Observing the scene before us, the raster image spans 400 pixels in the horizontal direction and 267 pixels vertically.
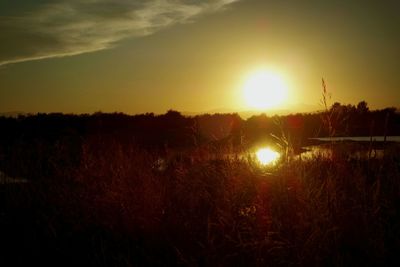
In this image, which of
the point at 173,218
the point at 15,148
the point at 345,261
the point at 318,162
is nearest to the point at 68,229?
the point at 173,218

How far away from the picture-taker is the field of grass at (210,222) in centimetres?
446

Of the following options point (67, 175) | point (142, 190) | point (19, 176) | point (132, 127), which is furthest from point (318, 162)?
point (132, 127)

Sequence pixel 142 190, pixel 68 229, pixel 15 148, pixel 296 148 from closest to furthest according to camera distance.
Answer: pixel 68 229, pixel 142 190, pixel 296 148, pixel 15 148

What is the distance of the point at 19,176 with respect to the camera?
10.5m

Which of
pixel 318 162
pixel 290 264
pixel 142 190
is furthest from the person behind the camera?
pixel 318 162

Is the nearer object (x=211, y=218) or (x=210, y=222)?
(x=210, y=222)

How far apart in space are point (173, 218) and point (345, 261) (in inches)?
96.9

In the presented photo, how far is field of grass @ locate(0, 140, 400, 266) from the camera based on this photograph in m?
4.46

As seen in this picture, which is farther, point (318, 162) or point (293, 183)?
point (318, 162)

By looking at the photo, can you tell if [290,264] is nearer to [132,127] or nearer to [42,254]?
[42,254]

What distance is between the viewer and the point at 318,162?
1017 cm

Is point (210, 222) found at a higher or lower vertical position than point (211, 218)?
higher

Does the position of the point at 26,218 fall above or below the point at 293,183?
below

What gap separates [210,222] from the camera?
5039 mm
